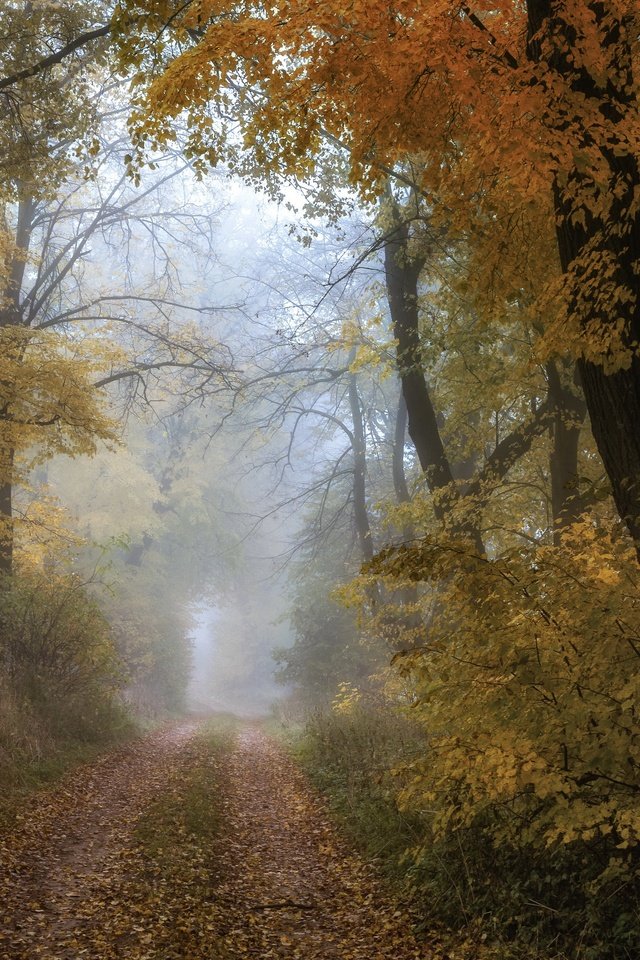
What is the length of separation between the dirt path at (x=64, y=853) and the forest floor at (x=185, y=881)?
2cm

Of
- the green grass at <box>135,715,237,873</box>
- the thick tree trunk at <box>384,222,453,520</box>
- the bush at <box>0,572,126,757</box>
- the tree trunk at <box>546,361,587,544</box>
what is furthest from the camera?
the bush at <box>0,572,126,757</box>

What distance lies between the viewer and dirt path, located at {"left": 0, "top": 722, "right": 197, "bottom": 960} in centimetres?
468

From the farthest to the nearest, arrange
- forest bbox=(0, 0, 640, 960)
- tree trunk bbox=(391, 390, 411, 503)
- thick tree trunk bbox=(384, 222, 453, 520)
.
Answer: tree trunk bbox=(391, 390, 411, 503) < thick tree trunk bbox=(384, 222, 453, 520) < forest bbox=(0, 0, 640, 960)

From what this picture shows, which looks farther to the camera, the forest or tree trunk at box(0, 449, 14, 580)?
tree trunk at box(0, 449, 14, 580)

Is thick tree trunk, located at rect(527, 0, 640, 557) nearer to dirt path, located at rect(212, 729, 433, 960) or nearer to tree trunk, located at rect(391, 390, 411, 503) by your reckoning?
dirt path, located at rect(212, 729, 433, 960)

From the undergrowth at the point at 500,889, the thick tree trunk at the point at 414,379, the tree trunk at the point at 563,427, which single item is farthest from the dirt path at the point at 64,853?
the tree trunk at the point at 563,427

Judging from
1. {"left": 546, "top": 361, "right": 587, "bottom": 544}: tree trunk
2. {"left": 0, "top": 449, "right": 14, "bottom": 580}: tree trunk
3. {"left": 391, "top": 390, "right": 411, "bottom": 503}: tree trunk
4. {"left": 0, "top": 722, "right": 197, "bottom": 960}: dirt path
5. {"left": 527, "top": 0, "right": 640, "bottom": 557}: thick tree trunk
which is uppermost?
{"left": 391, "top": 390, "right": 411, "bottom": 503}: tree trunk

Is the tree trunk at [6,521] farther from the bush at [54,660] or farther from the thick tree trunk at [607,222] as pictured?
the thick tree trunk at [607,222]

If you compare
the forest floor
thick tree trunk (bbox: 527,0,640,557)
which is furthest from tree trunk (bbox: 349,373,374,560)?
thick tree trunk (bbox: 527,0,640,557)

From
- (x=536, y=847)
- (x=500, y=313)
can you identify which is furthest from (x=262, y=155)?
(x=536, y=847)

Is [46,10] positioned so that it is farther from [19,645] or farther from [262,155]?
[19,645]

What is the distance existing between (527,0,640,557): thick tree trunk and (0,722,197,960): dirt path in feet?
14.7

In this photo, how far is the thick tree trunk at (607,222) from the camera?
14.5ft

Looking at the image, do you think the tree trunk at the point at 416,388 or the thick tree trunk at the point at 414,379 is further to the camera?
the thick tree trunk at the point at 414,379
